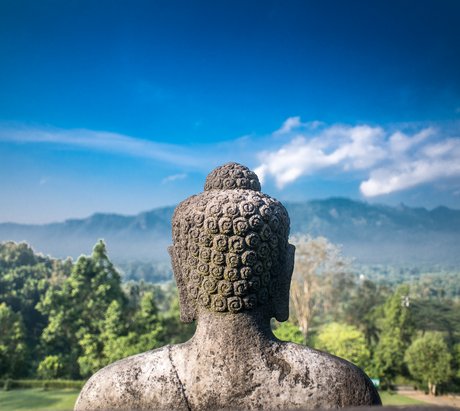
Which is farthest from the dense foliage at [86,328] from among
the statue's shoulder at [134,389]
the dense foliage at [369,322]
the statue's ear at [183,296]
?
the statue's shoulder at [134,389]

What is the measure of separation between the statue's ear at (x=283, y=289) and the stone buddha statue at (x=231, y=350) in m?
0.03

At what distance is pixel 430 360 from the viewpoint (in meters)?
37.1

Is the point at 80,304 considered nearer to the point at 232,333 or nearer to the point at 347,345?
the point at 347,345

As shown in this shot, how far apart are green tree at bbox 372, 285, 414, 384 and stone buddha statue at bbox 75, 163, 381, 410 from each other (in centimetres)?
3866

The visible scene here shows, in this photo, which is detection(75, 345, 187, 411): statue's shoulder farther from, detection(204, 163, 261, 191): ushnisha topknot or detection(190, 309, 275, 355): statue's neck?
detection(204, 163, 261, 191): ushnisha topknot

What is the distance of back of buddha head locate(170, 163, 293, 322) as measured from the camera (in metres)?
3.58

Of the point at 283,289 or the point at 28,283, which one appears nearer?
the point at 283,289

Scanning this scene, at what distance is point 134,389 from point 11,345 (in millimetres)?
39967

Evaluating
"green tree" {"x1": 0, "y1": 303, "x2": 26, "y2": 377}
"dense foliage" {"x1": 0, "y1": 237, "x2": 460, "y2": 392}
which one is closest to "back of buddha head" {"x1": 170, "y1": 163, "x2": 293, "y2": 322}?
"dense foliage" {"x1": 0, "y1": 237, "x2": 460, "y2": 392}

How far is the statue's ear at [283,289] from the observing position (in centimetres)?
391

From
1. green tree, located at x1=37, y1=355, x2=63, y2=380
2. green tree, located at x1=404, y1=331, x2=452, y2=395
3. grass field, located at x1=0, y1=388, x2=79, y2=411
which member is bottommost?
grass field, located at x1=0, y1=388, x2=79, y2=411

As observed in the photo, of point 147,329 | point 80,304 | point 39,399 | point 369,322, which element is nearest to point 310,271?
point 369,322

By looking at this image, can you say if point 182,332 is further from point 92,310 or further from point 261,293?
point 261,293

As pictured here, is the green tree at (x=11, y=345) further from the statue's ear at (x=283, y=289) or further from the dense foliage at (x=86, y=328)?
the statue's ear at (x=283, y=289)
